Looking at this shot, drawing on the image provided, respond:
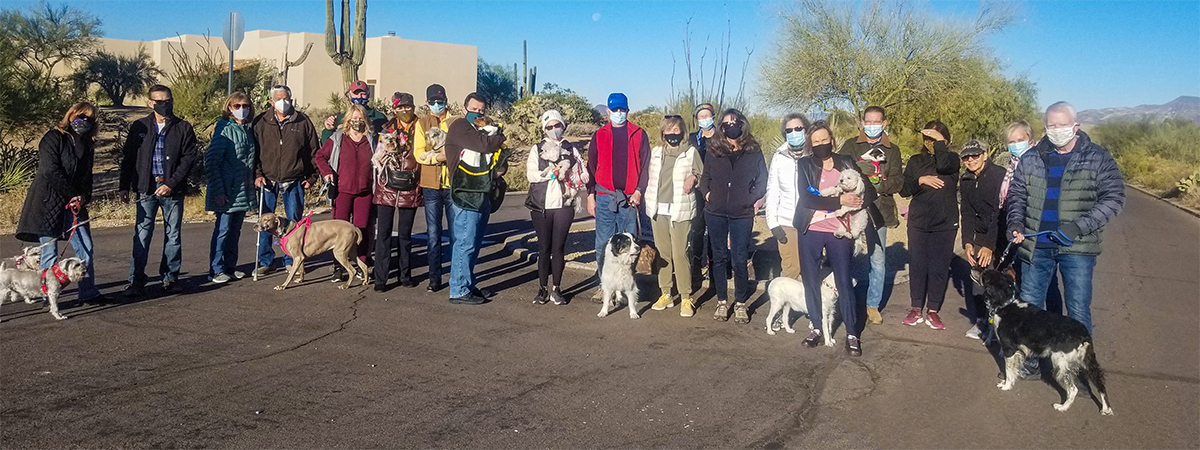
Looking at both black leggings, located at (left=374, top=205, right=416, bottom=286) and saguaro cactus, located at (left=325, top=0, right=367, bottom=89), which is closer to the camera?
black leggings, located at (left=374, top=205, right=416, bottom=286)

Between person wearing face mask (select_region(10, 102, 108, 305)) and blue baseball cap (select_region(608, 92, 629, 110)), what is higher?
blue baseball cap (select_region(608, 92, 629, 110))

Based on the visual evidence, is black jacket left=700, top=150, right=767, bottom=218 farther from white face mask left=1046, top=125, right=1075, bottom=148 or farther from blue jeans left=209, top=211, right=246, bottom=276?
blue jeans left=209, top=211, right=246, bottom=276

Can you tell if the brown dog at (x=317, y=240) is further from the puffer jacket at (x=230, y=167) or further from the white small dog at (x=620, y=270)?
the white small dog at (x=620, y=270)

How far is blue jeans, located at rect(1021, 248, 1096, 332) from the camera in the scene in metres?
6.04

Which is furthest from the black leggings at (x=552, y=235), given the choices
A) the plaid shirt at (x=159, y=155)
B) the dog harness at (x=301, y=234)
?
the plaid shirt at (x=159, y=155)

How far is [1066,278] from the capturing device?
20.2ft

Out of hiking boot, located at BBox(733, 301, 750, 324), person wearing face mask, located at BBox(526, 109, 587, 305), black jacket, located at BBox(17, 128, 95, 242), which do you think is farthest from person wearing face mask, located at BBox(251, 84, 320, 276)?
hiking boot, located at BBox(733, 301, 750, 324)

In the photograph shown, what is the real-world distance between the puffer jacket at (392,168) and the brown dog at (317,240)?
0.45 meters

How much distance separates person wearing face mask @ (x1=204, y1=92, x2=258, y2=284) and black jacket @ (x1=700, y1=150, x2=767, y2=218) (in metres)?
4.87

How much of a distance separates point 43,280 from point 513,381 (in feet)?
13.3

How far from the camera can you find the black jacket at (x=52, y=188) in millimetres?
7289

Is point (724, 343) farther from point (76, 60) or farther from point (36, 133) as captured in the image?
point (76, 60)

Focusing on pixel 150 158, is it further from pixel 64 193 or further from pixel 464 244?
pixel 464 244

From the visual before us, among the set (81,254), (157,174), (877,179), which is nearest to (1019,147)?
(877,179)
